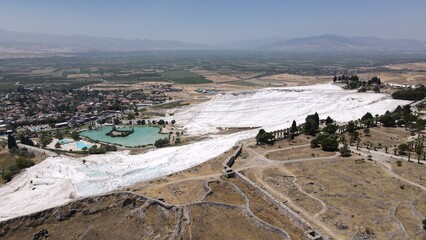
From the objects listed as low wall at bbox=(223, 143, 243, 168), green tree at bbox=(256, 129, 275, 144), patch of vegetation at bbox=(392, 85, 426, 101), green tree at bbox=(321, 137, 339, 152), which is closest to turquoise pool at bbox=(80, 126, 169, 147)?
green tree at bbox=(256, 129, 275, 144)

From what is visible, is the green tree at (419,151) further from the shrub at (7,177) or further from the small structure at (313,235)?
the shrub at (7,177)

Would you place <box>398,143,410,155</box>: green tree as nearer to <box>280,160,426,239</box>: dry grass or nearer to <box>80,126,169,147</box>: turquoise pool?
<box>280,160,426,239</box>: dry grass

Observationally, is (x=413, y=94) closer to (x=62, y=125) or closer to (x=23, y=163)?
(x=23, y=163)

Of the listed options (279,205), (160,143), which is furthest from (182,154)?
(279,205)

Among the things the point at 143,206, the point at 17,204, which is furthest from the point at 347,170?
the point at 17,204

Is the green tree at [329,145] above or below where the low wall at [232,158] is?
above

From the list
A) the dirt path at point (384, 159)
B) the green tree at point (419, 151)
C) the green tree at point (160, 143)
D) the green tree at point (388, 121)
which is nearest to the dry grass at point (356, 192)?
the dirt path at point (384, 159)
